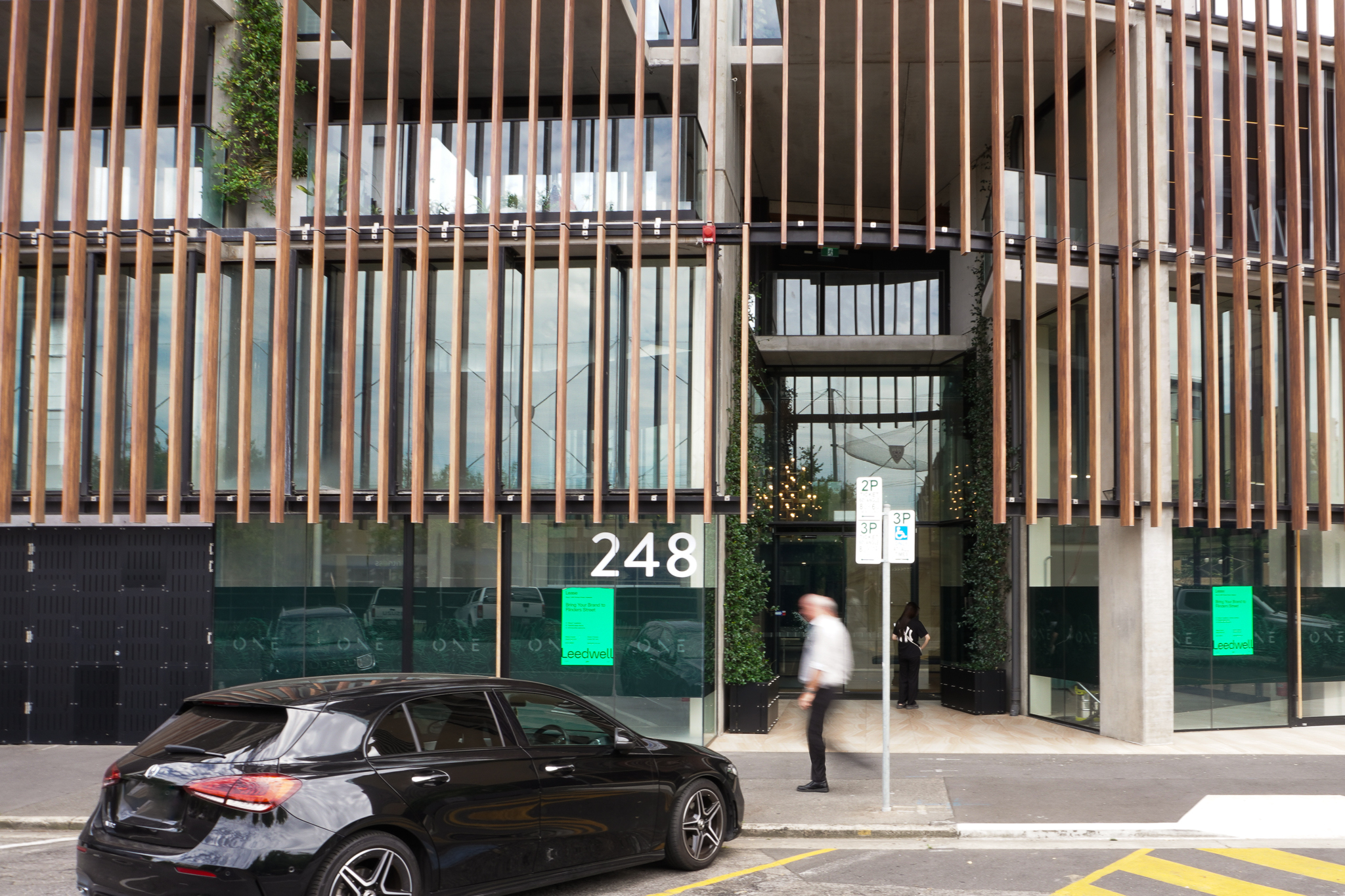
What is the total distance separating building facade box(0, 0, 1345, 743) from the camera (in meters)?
14.0

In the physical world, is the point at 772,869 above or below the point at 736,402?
below

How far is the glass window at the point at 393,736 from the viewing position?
6.50 meters

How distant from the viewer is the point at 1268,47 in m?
15.8

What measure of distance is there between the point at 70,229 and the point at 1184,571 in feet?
47.0

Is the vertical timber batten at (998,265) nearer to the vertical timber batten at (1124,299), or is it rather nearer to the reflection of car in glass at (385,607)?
the vertical timber batten at (1124,299)

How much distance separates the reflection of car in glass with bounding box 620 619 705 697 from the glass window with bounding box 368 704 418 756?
7.47 meters

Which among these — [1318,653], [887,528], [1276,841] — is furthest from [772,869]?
[1318,653]

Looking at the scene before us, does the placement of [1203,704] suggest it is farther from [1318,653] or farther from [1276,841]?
[1276,841]

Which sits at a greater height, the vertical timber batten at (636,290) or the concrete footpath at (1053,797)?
the vertical timber batten at (636,290)

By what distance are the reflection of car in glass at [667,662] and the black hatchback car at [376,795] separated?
5993 mm

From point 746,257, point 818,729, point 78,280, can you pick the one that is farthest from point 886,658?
point 78,280

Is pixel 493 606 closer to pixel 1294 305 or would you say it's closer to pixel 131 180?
pixel 131 180

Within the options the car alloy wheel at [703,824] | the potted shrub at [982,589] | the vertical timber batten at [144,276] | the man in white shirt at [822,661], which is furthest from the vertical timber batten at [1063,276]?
the vertical timber batten at [144,276]

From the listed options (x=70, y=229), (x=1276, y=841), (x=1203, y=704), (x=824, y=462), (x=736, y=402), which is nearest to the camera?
(x=1276, y=841)
